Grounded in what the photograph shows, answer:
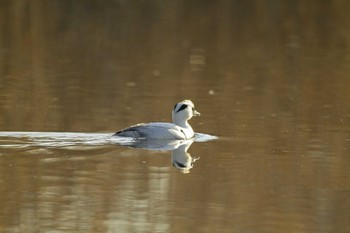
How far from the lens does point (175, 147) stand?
48.8ft

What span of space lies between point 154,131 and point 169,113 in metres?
2.67

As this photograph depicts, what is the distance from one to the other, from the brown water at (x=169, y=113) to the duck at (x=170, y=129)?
0.32m

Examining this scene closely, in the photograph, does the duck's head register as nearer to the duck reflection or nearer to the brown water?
the brown water

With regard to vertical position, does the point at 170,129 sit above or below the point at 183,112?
below

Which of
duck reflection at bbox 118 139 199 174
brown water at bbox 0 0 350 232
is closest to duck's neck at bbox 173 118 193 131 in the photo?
brown water at bbox 0 0 350 232

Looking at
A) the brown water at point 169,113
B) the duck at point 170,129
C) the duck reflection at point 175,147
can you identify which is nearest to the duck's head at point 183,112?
the duck at point 170,129

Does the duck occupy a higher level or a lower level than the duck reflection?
higher

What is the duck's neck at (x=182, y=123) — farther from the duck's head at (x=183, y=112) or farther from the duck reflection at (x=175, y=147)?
the duck reflection at (x=175, y=147)

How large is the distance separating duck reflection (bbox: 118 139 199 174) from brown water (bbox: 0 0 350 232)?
12 centimetres

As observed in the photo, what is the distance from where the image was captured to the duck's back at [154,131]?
47.8 feet

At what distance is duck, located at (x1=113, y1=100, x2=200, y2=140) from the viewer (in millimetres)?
14633

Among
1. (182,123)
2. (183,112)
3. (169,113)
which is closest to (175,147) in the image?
(182,123)

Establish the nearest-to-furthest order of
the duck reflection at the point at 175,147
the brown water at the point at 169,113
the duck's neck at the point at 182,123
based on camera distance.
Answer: the brown water at the point at 169,113
the duck reflection at the point at 175,147
the duck's neck at the point at 182,123

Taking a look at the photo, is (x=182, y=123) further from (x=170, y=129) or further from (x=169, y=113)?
(x=169, y=113)
